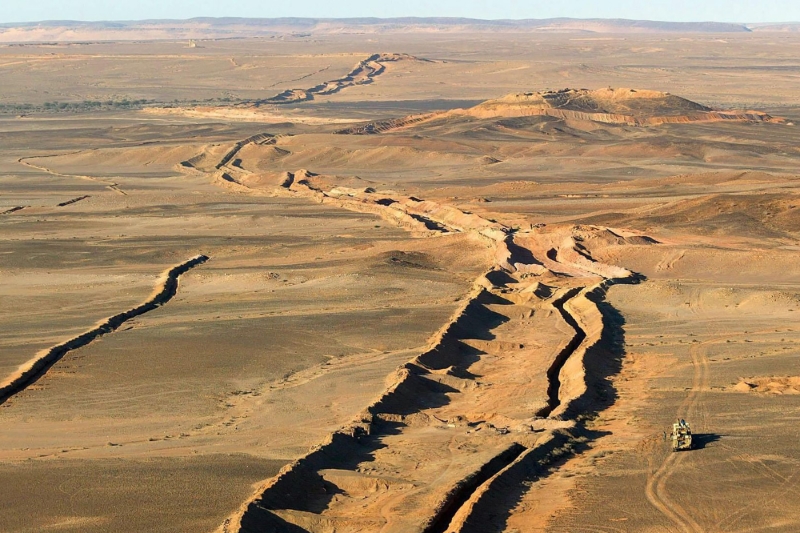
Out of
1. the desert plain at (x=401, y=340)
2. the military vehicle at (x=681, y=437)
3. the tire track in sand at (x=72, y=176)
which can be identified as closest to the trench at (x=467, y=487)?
the desert plain at (x=401, y=340)

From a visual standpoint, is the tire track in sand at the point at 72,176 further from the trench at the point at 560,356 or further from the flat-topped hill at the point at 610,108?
the flat-topped hill at the point at 610,108

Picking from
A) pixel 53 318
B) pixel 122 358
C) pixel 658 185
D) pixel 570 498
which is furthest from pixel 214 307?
pixel 658 185

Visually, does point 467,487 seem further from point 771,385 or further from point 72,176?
point 72,176

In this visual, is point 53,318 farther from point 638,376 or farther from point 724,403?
point 724,403

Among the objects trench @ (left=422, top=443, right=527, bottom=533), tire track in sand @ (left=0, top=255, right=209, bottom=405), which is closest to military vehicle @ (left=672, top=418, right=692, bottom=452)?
trench @ (left=422, top=443, right=527, bottom=533)

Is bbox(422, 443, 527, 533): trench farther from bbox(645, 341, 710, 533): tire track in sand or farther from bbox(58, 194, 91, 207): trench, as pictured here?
bbox(58, 194, 91, 207): trench
